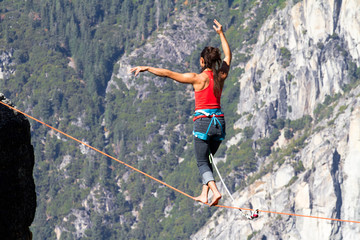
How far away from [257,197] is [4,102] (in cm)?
18924

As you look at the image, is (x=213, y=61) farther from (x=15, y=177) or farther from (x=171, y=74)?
(x=15, y=177)

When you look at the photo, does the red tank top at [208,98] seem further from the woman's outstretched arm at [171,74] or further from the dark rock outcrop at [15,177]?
the dark rock outcrop at [15,177]

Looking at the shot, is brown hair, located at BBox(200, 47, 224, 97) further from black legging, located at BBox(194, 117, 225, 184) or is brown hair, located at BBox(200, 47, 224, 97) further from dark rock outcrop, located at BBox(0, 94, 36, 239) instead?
dark rock outcrop, located at BBox(0, 94, 36, 239)

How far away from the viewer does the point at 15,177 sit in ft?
39.4

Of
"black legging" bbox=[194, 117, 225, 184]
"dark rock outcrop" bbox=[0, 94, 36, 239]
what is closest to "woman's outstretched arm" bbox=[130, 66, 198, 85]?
"black legging" bbox=[194, 117, 225, 184]

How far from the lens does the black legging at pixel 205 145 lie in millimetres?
14219

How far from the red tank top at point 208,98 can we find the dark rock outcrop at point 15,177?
320 cm

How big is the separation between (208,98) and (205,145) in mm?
871

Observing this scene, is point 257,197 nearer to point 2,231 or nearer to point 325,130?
point 325,130

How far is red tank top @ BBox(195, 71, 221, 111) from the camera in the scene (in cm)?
1399

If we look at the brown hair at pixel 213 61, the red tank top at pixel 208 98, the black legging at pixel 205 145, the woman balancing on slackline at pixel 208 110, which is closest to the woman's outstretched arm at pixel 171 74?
the woman balancing on slackline at pixel 208 110

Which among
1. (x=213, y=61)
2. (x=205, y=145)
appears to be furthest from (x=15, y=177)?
(x=213, y=61)

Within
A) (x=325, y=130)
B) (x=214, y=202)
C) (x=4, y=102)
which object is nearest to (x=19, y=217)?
(x=4, y=102)

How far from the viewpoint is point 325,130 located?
192625 mm
